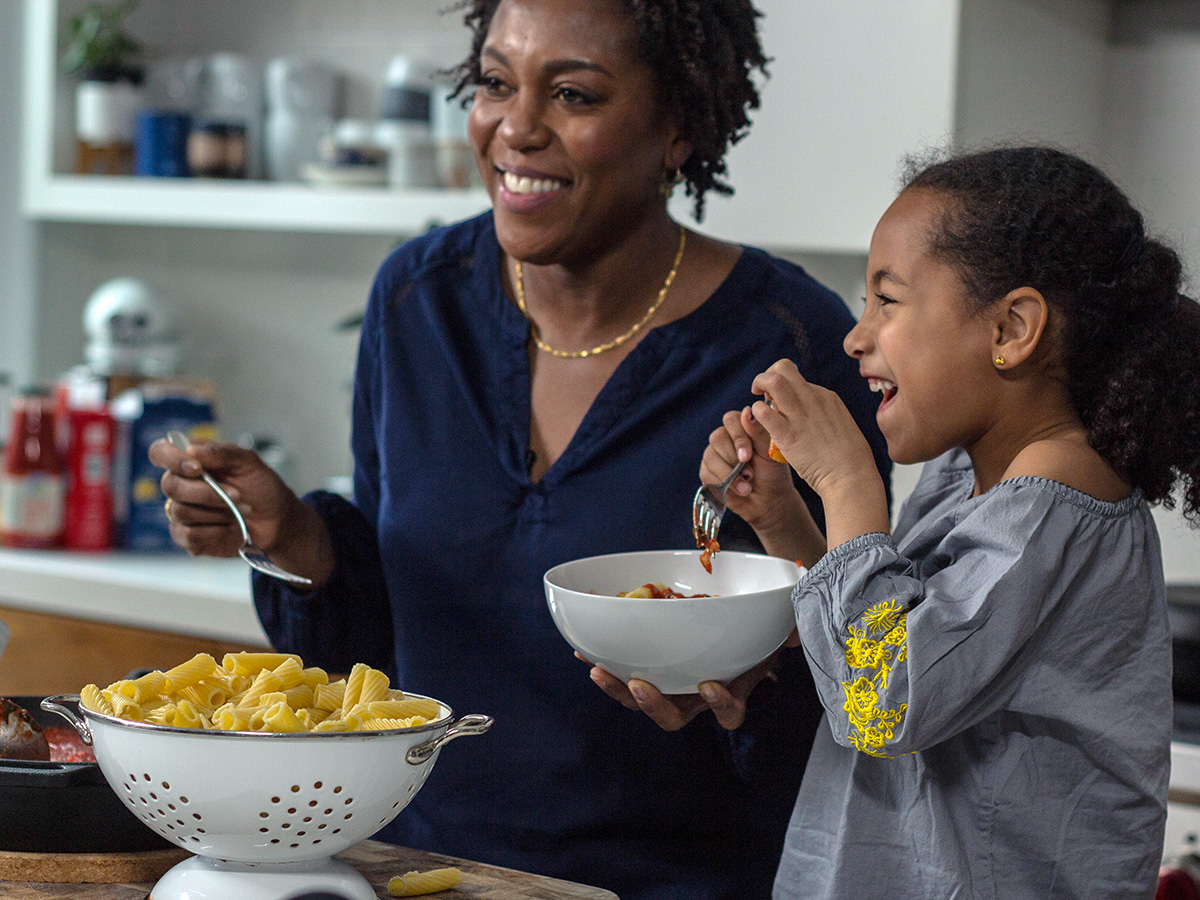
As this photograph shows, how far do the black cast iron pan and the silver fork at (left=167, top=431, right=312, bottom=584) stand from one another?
0.34 meters

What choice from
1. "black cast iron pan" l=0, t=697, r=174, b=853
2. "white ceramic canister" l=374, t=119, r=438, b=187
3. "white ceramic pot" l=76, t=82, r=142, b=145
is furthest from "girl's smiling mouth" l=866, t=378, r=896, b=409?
"white ceramic pot" l=76, t=82, r=142, b=145

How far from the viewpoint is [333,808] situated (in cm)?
80

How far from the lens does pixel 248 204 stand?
2480mm

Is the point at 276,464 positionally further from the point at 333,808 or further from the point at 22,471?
the point at 333,808

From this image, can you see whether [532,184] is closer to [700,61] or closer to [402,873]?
[700,61]

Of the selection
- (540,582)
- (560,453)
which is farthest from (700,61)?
(540,582)

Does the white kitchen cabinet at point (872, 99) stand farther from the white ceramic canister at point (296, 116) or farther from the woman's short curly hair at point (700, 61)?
the white ceramic canister at point (296, 116)

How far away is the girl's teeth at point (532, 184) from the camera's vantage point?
125cm

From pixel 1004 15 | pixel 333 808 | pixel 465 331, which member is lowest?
pixel 333 808

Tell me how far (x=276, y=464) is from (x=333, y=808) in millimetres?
1742

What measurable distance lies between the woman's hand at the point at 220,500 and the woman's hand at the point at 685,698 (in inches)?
14.0

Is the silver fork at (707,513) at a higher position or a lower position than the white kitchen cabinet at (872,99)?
lower

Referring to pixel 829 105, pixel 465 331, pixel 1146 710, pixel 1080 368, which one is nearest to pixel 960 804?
pixel 1146 710

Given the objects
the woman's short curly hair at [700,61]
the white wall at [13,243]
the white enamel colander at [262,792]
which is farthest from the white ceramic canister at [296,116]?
the white enamel colander at [262,792]
